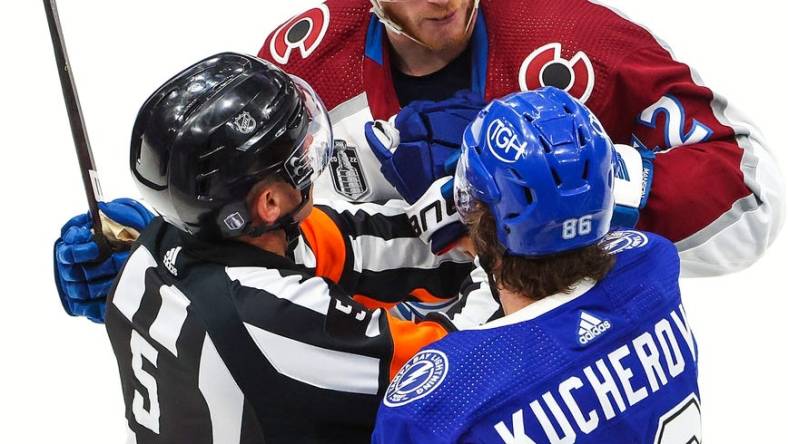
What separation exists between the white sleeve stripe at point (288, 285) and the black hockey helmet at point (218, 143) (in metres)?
0.08

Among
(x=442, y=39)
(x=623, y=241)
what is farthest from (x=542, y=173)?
(x=442, y=39)

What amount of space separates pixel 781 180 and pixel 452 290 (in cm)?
71

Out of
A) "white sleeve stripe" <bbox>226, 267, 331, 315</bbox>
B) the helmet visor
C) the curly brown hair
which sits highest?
the helmet visor

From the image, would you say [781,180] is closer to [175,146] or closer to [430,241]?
[430,241]

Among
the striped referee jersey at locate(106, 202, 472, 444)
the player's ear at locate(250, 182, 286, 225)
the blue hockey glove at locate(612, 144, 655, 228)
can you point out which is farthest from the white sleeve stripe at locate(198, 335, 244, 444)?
the blue hockey glove at locate(612, 144, 655, 228)

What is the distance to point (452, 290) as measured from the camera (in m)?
2.79

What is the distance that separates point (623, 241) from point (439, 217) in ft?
1.44

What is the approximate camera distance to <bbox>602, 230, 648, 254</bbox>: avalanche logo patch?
6.97 feet

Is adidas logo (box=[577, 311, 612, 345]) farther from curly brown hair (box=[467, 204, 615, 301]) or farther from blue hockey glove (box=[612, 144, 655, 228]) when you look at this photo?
blue hockey glove (box=[612, 144, 655, 228])

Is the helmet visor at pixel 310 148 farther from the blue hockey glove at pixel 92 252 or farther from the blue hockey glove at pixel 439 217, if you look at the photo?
the blue hockey glove at pixel 92 252

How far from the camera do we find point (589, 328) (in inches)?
77.5

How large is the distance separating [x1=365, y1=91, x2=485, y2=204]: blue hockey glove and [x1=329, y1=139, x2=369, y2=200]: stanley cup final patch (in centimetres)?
24

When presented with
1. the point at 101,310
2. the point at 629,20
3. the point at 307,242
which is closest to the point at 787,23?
the point at 629,20

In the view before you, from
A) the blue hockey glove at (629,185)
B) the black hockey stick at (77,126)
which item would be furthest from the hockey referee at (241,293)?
the blue hockey glove at (629,185)
